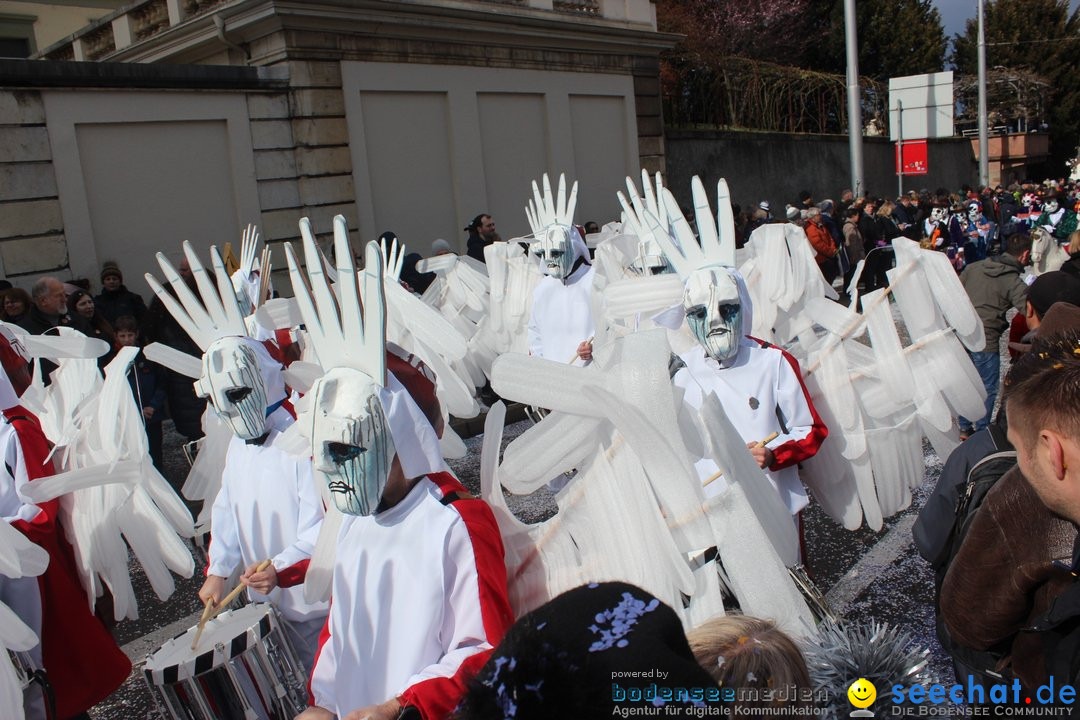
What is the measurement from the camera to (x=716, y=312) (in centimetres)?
379

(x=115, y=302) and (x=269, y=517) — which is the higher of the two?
(x=115, y=302)

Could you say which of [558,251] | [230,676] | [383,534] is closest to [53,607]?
[230,676]

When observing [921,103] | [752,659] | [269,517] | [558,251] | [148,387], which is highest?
[921,103]

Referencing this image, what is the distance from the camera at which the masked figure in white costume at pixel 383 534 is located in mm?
2213

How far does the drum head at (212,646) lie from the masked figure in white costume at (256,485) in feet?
0.91

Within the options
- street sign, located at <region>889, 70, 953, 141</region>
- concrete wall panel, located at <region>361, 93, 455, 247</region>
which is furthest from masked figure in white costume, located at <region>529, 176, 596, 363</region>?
street sign, located at <region>889, 70, 953, 141</region>

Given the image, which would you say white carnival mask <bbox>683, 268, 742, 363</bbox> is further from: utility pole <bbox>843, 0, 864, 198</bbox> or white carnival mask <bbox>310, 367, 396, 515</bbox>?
utility pole <bbox>843, 0, 864, 198</bbox>

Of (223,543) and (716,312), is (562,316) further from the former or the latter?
(223,543)

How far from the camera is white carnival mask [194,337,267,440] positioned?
11.4 ft

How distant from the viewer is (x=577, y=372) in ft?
7.01

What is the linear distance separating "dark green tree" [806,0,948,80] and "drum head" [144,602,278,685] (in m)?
34.2

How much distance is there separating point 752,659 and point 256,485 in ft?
8.12

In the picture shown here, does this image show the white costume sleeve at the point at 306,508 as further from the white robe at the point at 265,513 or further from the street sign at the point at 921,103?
the street sign at the point at 921,103

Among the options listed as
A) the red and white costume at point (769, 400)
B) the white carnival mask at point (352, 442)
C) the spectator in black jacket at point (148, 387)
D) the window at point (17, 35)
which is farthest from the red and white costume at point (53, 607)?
the window at point (17, 35)
